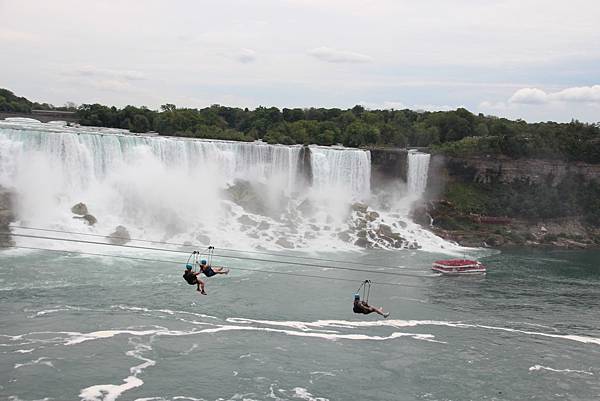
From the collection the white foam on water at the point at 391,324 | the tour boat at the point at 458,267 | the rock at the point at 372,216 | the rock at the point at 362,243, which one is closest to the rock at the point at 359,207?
the rock at the point at 372,216

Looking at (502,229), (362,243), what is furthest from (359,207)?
(502,229)

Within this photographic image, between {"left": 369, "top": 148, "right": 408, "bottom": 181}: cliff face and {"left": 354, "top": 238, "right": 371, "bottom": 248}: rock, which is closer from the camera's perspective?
{"left": 354, "top": 238, "right": 371, "bottom": 248}: rock

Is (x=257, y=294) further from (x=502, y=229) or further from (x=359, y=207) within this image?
(x=502, y=229)

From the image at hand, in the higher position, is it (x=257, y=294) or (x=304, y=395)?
(x=257, y=294)

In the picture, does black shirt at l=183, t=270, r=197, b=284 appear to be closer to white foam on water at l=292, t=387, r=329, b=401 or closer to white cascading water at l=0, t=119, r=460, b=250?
white foam on water at l=292, t=387, r=329, b=401

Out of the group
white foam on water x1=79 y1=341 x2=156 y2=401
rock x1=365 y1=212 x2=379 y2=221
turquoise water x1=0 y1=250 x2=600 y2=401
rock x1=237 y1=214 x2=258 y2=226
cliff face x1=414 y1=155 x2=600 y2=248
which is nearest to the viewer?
white foam on water x1=79 y1=341 x2=156 y2=401

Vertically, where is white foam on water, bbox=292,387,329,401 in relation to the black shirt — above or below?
below

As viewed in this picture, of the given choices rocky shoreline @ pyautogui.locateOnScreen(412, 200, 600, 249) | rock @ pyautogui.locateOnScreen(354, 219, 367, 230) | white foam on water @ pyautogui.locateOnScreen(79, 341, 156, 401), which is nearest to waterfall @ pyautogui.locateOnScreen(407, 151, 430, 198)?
rocky shoreline @ pyautogui.locateOnScreen(412, 200, 600, 249)
